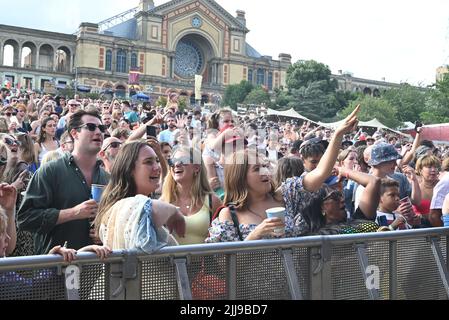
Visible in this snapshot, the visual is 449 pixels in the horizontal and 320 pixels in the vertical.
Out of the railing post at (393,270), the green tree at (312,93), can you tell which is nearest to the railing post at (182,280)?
the railing post at (393,270)

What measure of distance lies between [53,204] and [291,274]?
5.80ft

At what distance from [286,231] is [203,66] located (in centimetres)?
7393

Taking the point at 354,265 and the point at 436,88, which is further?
the point at 436,88

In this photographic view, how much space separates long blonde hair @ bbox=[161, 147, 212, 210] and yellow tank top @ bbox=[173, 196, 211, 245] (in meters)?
0.16

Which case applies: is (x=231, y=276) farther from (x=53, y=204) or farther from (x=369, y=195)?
(x=369, y=195)

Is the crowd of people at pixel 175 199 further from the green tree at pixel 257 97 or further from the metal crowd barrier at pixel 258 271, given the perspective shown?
the green tree at pixel 257 97

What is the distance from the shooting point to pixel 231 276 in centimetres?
337

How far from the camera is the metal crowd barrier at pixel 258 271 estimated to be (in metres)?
2.88

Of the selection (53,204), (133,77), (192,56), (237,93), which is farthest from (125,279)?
(192,56)

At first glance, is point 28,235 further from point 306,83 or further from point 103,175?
point 306,83

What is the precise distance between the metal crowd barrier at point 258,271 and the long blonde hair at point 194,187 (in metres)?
1.06

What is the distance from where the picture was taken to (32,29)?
223ft

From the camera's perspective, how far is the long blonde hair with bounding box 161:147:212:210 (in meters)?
4.50

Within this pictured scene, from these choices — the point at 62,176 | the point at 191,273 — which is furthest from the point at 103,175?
the point at 191,273
